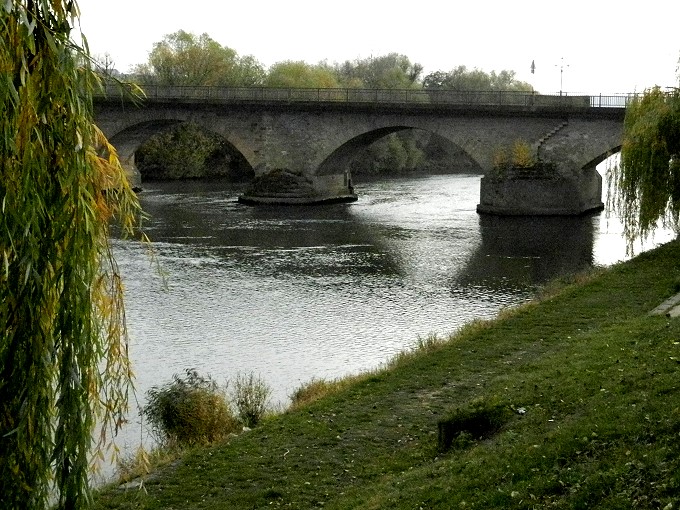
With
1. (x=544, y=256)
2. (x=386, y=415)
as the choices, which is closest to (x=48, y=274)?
(x=386, y=415)

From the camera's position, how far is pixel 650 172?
63.6 ft

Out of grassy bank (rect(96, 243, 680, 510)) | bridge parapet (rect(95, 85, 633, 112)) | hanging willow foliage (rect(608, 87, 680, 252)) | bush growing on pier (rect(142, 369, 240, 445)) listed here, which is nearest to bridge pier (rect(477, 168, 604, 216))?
bridge parapet (rect(95, 85, 633, 112))

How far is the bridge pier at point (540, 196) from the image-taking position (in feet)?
112

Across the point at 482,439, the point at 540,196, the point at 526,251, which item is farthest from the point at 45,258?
the point at 540,196

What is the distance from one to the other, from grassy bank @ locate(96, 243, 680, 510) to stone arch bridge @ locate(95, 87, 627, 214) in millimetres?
22684

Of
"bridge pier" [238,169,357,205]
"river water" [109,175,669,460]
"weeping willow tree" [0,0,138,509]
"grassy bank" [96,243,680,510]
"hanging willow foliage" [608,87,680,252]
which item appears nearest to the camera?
"weeping willow tree" [0,0,138,509]

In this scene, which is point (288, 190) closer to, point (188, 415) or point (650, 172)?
point (650, 172)

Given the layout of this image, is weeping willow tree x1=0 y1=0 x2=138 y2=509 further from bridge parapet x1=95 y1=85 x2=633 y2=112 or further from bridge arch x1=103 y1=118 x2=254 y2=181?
bridge arch x1=103 y1=118 x2=254 y2=181

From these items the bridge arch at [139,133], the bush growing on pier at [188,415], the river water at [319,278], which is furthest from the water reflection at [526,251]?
the bridge arch at [139,133]

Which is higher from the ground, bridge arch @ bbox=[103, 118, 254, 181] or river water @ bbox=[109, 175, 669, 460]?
bridge arch @ bbox=[103, 118, 254, 181]

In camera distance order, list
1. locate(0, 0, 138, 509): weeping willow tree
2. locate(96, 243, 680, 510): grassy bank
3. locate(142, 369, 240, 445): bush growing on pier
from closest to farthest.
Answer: locate(0, 0, 138, 509): weeping willow tree < locate(96, 243, 680, 510): grassy bank < locate(142, 369, 240, 445): bush growing on pier

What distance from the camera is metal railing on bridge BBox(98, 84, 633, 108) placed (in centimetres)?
3541

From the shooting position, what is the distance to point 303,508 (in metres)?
7.37

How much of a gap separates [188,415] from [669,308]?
19.4ft
